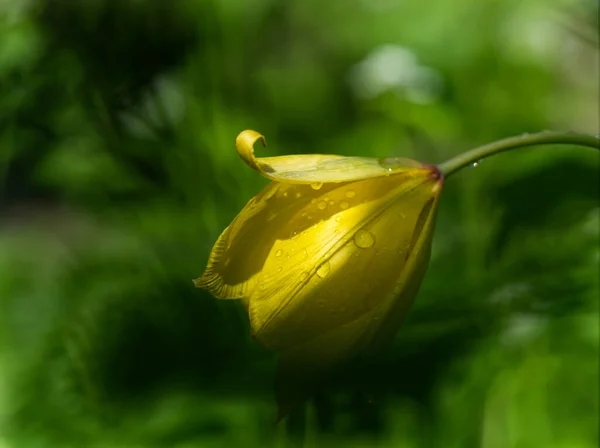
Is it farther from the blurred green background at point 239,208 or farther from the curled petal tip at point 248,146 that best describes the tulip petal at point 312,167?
the blurred green background at point 239,208

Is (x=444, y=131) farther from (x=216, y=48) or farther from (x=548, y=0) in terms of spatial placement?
(x=548, y=0)

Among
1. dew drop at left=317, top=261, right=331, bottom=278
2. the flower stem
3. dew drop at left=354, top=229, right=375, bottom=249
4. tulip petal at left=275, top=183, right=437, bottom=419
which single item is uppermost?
the flower stem

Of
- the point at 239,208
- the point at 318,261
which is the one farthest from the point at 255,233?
the point at 239,208

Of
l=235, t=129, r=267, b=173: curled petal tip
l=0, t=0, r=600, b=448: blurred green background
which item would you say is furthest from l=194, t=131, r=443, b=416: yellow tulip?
l=0, t=0, r=600, b=448: blurred green background

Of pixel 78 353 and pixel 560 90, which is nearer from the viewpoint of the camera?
pixel 78 353

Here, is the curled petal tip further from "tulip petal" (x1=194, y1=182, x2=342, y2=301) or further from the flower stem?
the flower stem

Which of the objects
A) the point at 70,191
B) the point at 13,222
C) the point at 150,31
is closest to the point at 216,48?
the point at 150,31

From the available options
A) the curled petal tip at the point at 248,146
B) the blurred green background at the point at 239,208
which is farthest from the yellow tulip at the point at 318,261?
the blurred green background at the point at 239,208
